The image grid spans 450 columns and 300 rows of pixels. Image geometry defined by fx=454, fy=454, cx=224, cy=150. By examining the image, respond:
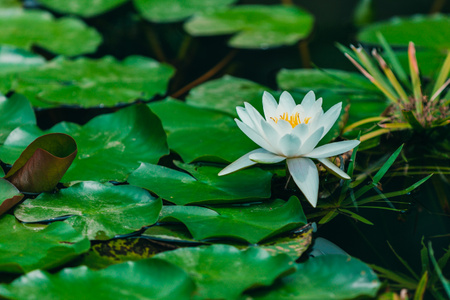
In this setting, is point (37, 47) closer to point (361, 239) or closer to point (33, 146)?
point (33, 146)

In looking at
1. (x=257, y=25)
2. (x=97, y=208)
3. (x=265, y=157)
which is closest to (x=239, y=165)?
(x=265, y=157)

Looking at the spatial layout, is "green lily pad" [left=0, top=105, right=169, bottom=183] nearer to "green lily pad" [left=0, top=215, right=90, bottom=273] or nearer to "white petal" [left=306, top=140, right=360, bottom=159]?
"green lily pad" [left=0, top=215, right=90, bottom=273]

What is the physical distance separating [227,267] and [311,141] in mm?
460

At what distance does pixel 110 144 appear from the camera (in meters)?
1.71

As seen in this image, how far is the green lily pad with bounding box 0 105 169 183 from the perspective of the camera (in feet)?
5.19

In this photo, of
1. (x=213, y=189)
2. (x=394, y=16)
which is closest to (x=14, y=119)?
(x=213, y=189)

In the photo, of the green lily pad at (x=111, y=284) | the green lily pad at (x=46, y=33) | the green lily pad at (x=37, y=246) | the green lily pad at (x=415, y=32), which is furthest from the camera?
the green lily pad at (x=46, y=33)

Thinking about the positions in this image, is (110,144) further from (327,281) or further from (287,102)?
(327,281)

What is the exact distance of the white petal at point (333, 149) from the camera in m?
1.39

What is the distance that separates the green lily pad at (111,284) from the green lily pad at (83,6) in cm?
257

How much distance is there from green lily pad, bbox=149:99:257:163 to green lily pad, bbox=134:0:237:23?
1390mm

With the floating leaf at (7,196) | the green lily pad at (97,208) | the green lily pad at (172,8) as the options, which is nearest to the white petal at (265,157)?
the green lily pad at (97,208)

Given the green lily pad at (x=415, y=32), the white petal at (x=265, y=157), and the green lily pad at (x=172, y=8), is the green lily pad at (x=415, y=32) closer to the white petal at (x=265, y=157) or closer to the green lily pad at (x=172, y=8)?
the green lily pad at (x=172, y=8)

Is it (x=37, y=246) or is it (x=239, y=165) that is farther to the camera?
(x=239, y=165)
